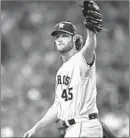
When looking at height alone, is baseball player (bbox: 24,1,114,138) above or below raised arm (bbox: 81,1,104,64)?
below

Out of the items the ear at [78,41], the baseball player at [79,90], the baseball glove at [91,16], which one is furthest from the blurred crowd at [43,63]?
the baseball glove at [91,16]

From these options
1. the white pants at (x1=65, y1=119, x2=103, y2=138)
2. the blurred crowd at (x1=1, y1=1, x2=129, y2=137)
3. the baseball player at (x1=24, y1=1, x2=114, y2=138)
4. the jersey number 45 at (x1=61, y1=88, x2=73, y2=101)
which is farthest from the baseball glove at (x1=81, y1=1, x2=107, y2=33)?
the blurred crowd at (x1=1, y1=1, x2=129, y2=137)

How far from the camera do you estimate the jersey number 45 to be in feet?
7.61

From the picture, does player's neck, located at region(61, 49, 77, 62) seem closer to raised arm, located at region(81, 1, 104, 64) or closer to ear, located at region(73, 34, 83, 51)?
ear, located at region(73, 34, 83, 51)

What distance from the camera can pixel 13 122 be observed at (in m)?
4.48

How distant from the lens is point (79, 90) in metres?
2.30

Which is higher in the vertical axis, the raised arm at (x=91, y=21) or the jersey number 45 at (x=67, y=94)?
the raised arm at (x=91, y=21)

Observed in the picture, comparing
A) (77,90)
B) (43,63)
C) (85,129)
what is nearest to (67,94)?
(77,90)

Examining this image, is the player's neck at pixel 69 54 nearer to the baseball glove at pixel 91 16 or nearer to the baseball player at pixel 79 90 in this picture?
the baseball player at pixel 79 90

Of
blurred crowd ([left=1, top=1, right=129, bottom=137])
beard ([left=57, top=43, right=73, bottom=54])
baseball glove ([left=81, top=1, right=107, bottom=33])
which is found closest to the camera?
baseball glove ([left=81, top=1, right=107, bottom=33])

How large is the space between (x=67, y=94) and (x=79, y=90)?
83 mm

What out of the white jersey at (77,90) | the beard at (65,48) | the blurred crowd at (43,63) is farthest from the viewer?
the blurred crowd at (43,63)

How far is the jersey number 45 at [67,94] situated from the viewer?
2319 mm

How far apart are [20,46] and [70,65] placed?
247 cm
